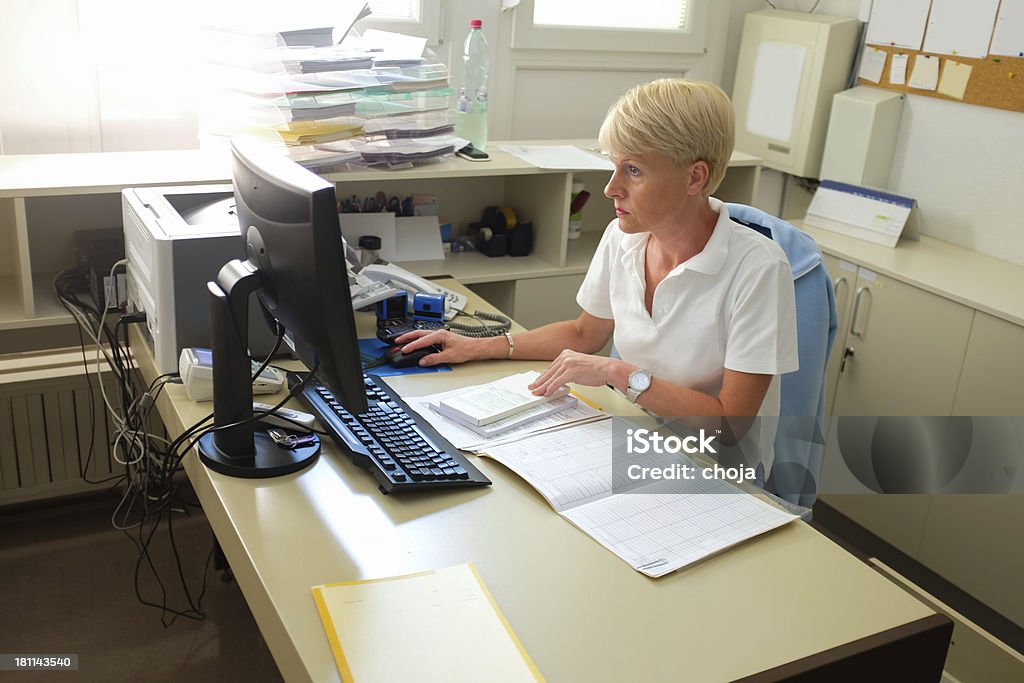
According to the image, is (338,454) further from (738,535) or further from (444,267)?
(444,267)

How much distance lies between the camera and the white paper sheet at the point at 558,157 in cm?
258

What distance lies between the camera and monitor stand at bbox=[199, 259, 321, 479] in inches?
54.9

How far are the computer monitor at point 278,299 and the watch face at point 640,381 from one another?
0.53 meters

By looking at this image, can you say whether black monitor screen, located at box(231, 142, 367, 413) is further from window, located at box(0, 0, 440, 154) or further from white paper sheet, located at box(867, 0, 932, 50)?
white paper sheet, located at box(867, 0, 932, 50)

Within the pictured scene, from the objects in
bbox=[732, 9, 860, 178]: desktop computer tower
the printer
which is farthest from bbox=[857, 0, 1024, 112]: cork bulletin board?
the printer

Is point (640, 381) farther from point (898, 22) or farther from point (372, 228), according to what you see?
point (898, 22)

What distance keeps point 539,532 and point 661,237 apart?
2.22 feet

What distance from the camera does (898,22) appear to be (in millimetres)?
2957

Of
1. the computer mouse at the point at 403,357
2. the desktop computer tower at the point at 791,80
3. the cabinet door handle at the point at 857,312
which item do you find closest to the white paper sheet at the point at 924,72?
the desktop computer tower at the point at 791,80

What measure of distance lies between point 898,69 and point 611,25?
916mm

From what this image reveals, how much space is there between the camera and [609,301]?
6.45 feet

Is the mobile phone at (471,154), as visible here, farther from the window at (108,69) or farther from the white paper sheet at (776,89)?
the white paper sheet at (776,89)

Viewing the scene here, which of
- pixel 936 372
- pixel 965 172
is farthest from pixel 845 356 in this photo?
pixel 965 172

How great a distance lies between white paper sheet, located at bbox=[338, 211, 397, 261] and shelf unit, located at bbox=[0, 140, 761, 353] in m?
0.08
